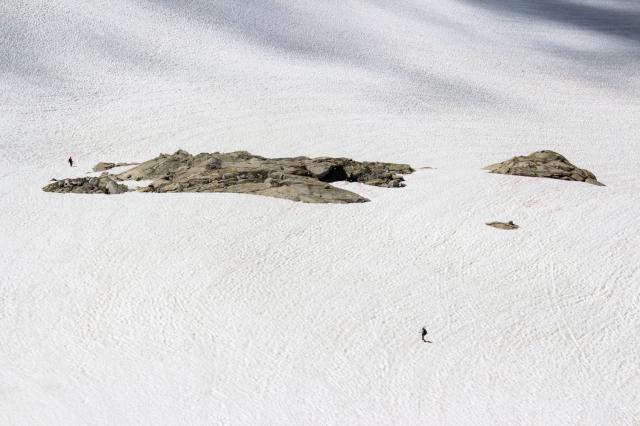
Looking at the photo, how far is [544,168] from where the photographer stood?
41.2 meters

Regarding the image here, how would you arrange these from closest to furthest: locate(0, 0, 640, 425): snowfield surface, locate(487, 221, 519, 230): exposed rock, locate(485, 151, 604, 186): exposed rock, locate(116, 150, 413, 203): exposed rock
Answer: locate(0, 0, 640, 425): snowfield surface, locate(487, 221, 519, 230): exposed rock, locate(116, 150, 413, 203): exposed rock, locate(485, 151, 604, 186): exposed rock

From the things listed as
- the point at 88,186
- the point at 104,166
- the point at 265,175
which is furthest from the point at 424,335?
the point at 104,166

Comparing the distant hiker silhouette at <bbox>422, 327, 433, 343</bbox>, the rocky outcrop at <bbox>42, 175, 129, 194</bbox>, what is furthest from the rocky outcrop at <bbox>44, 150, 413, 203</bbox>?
the distant hiker silhouette at <bbox>422, 327, 433, 343</bbox>

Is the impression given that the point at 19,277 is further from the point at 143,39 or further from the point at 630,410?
the point at 143,39

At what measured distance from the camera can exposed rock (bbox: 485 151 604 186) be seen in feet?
134

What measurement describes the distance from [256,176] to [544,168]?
44.8 feet

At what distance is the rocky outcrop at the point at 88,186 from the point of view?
41.1 metres

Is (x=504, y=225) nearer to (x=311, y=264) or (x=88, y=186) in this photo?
(x=311, y=264)

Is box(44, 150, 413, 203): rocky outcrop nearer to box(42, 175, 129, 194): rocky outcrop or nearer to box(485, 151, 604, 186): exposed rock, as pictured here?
box(42, 175, 129, 194): rocky outcrop

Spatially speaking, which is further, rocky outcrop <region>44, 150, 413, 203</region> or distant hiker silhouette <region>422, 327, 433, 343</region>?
rocky outcrop <region>44, 150, 413, 203</region>

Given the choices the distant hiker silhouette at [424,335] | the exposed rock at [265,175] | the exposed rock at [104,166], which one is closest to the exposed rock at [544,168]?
the exposed rock at [265,175]

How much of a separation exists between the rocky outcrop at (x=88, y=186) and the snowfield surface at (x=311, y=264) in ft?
3.62

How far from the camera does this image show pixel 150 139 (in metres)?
54.4

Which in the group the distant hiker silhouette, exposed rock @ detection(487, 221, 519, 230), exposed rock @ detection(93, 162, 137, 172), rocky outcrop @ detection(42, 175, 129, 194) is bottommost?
the distant hiker silhouette
